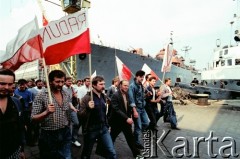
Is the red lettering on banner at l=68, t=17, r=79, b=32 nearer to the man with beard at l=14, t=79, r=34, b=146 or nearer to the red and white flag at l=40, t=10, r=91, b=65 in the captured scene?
the red and white flag at l=40, t=10, r=91, b=65

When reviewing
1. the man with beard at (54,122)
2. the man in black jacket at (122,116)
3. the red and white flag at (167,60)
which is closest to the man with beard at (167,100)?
the red and white flag at (167,60)

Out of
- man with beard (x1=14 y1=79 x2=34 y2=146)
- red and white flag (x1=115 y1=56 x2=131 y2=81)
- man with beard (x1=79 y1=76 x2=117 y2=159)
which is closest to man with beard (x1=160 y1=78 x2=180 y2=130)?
red and white flag (x1=115 y1=56 x2=131 y2=81)

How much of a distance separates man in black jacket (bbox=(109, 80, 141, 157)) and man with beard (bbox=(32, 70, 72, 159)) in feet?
5.29

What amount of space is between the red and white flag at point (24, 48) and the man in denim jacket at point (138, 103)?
2.55 m

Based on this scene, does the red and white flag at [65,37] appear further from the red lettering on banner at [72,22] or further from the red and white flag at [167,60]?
the red and white flag at [167,60]

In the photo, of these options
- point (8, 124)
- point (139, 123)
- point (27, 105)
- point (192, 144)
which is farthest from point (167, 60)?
point (8, 124)

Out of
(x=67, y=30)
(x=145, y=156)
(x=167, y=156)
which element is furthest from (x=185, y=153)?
(x=67, y=30)

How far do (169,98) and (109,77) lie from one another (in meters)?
16.3

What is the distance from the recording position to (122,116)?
501cm

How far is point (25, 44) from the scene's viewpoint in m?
3.81

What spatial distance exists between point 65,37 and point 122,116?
188 centimetres

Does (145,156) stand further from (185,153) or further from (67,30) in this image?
(67,30)

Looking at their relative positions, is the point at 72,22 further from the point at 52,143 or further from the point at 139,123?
the point at 139,123

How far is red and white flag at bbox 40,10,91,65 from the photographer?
404cm
